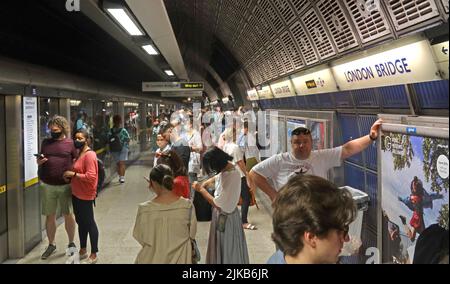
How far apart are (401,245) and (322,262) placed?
3.86ft

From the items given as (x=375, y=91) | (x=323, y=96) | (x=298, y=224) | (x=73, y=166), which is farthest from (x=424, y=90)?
(x=73, y=166)

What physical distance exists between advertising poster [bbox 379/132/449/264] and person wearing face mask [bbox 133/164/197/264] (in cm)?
122

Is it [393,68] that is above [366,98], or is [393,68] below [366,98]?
above

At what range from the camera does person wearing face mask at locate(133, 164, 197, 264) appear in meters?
2.77

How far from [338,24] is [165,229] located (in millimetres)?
2462

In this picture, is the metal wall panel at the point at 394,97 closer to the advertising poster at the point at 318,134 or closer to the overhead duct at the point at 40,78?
the advertising poster at the point at 318,134

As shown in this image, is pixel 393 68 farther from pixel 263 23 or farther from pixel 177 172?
pixel 263 23

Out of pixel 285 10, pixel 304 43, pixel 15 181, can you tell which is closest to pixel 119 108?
pixel 15 181

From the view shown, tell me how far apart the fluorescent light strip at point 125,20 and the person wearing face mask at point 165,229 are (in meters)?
2.65

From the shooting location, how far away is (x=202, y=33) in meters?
13.0

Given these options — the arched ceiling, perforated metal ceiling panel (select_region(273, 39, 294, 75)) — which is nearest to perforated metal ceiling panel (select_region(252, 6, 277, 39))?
the arched ceiling

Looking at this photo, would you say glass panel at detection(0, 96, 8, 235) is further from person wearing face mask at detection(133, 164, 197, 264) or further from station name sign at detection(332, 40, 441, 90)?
station name sign at detection(332, 40, 441, 90)

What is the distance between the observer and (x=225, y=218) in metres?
3.39
